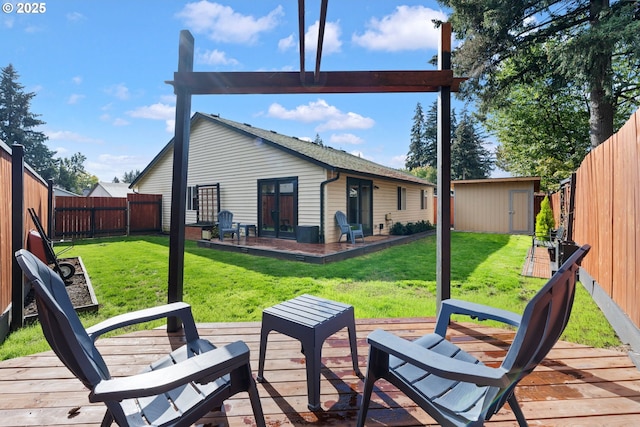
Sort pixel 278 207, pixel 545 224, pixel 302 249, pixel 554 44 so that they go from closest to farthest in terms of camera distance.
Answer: pixel 545 224 < pixel 302 249 < pixel 554 44 < pixel 278 207

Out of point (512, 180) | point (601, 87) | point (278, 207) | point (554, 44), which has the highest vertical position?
point (554, 44)

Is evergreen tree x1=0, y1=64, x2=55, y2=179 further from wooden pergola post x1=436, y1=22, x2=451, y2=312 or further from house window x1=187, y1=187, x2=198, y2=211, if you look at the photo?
wooden pergola post x1=436, y1=22, x2=451, y2=312

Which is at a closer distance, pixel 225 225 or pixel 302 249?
pixel 302 249

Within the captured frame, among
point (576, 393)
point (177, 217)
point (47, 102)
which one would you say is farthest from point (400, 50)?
point (47, 102)

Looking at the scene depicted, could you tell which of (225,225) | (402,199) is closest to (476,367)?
(225,225)

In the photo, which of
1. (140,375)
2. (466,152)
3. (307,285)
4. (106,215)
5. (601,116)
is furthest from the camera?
(466,152)

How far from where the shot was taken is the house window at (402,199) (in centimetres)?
1348

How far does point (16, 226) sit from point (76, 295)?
5.06 ft

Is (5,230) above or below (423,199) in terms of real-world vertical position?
below

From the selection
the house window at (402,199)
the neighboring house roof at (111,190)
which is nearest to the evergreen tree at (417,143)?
the house window at (402,199)

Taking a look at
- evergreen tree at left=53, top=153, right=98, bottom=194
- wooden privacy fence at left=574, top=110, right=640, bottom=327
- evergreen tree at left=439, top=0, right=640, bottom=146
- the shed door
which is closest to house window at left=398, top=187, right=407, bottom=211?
evergreen tree at left=439, top=0, right=640, bottom=146

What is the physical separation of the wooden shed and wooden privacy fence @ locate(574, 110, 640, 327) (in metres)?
10.1

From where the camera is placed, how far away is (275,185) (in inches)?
406

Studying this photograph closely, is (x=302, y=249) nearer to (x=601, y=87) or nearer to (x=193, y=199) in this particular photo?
(x=193, y=199)
